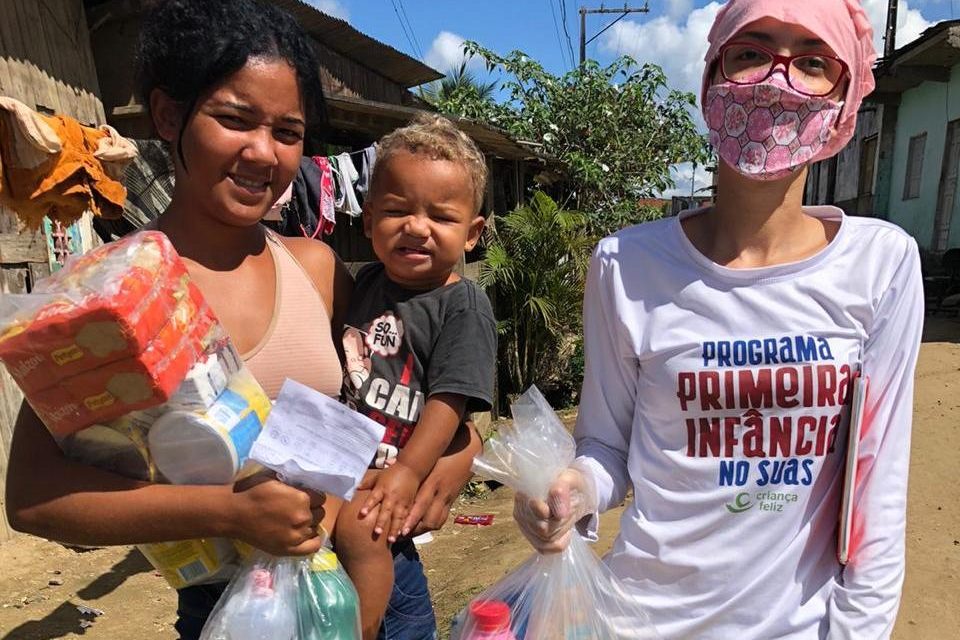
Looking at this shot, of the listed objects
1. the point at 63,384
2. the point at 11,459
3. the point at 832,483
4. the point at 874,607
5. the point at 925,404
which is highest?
the point at 63,384

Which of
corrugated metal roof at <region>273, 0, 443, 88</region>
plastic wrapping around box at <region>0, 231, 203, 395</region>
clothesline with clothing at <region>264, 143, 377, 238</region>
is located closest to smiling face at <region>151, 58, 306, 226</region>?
plastic wrapping around box at <region>0, 231, 203, 395</region>

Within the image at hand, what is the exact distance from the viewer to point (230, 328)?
1303 mm

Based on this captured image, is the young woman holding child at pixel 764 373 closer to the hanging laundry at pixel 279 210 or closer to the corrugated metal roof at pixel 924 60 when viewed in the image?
the hanging laundry at pixel 279 210

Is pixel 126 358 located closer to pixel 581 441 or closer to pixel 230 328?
pixel 230 328

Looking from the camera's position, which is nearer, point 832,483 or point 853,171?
point 832,483

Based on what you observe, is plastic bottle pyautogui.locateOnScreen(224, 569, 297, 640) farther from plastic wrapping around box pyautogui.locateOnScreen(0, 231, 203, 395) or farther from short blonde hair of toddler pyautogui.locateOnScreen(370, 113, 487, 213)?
short blonde hair of toddler pyautogui.locateOnScreen(370, 113, 487, 213)

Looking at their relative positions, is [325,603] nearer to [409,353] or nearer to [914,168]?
[409,353]

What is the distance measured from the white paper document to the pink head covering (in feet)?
3.79

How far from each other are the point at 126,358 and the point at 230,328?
1.12ft

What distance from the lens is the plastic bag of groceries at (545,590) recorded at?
4.55 feet

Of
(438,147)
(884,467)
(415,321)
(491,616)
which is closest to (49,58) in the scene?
(438,147)

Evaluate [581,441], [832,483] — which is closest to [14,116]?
[581,441]

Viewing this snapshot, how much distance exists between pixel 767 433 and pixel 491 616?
687 mm

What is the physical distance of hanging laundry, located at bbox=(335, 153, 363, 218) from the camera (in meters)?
5.62
